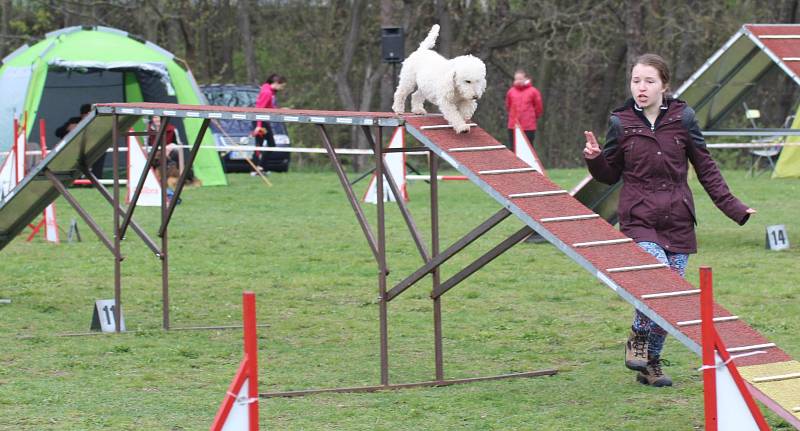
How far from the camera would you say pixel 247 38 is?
2762 cm

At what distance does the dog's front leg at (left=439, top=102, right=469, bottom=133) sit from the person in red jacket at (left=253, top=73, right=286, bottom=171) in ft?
36.4

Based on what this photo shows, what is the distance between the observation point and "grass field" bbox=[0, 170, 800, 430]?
559cm

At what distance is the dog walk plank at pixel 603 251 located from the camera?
4.79 metres

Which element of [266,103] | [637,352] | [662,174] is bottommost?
[266,103]

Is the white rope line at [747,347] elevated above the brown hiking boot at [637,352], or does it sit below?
above

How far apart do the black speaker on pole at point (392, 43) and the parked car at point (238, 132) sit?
2827mm

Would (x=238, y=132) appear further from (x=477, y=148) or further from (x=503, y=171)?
(x=503, y=171)

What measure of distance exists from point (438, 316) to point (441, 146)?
0.94m

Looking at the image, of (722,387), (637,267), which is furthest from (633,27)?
(722,387)

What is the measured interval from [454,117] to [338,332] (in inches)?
85.2

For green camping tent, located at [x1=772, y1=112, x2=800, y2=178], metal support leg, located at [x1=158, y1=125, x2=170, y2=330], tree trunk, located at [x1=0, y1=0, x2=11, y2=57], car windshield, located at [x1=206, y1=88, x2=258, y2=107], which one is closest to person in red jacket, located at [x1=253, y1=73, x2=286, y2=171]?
car windshield, located at [x1=206, y1=88, x2=258, y2=107]

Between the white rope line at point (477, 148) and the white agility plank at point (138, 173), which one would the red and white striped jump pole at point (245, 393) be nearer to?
the white rope line at point (477, 148)

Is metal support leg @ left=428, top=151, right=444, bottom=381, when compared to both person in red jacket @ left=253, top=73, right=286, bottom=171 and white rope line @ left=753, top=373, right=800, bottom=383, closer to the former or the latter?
white rope line @ left=753, top=373, right=800, bottom=383

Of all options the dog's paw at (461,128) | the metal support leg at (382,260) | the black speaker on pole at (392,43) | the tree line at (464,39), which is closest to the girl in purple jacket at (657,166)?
the dog's paw at (461,128)
